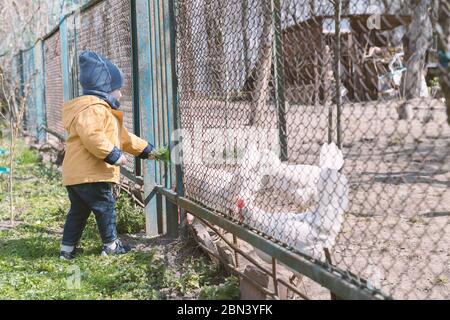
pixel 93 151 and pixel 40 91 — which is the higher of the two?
pixel 40 91

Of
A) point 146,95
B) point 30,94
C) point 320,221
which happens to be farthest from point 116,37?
point 30,94

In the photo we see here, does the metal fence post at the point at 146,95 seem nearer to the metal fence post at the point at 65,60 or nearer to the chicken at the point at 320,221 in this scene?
the chicken at the point at 320,221

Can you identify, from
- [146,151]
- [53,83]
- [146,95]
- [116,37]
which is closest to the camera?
[146,151]

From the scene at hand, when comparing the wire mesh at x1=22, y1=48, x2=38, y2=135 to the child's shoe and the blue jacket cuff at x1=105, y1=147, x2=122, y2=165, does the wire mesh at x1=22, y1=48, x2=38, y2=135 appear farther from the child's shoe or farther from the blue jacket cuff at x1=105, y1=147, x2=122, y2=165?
the blue jacket cuff at x1=105, y1=147, x2=122, y2=165

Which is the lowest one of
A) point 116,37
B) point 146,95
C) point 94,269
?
point 94,269

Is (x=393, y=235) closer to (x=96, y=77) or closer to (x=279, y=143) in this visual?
(x=279, y=143)

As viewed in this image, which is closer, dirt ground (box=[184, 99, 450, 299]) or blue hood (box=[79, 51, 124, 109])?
dirt ground (box=[184, 99, 450, 299])

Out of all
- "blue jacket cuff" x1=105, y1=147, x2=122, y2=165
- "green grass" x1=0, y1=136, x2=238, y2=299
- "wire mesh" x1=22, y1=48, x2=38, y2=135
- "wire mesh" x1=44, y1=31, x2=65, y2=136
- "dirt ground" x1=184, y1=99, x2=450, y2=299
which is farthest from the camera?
"wire mesh" x1=22, y1=48, x2=38, y2=135

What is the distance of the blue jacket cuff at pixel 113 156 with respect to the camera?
3.93m

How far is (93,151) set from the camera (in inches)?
155

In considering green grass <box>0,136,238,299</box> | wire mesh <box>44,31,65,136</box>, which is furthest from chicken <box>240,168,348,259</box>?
wire mesh <box>44,31,65,136</box>

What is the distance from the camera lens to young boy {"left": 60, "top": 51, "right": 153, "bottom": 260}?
13.1ft

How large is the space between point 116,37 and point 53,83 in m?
5.02

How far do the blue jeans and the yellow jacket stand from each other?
0.22 ft
